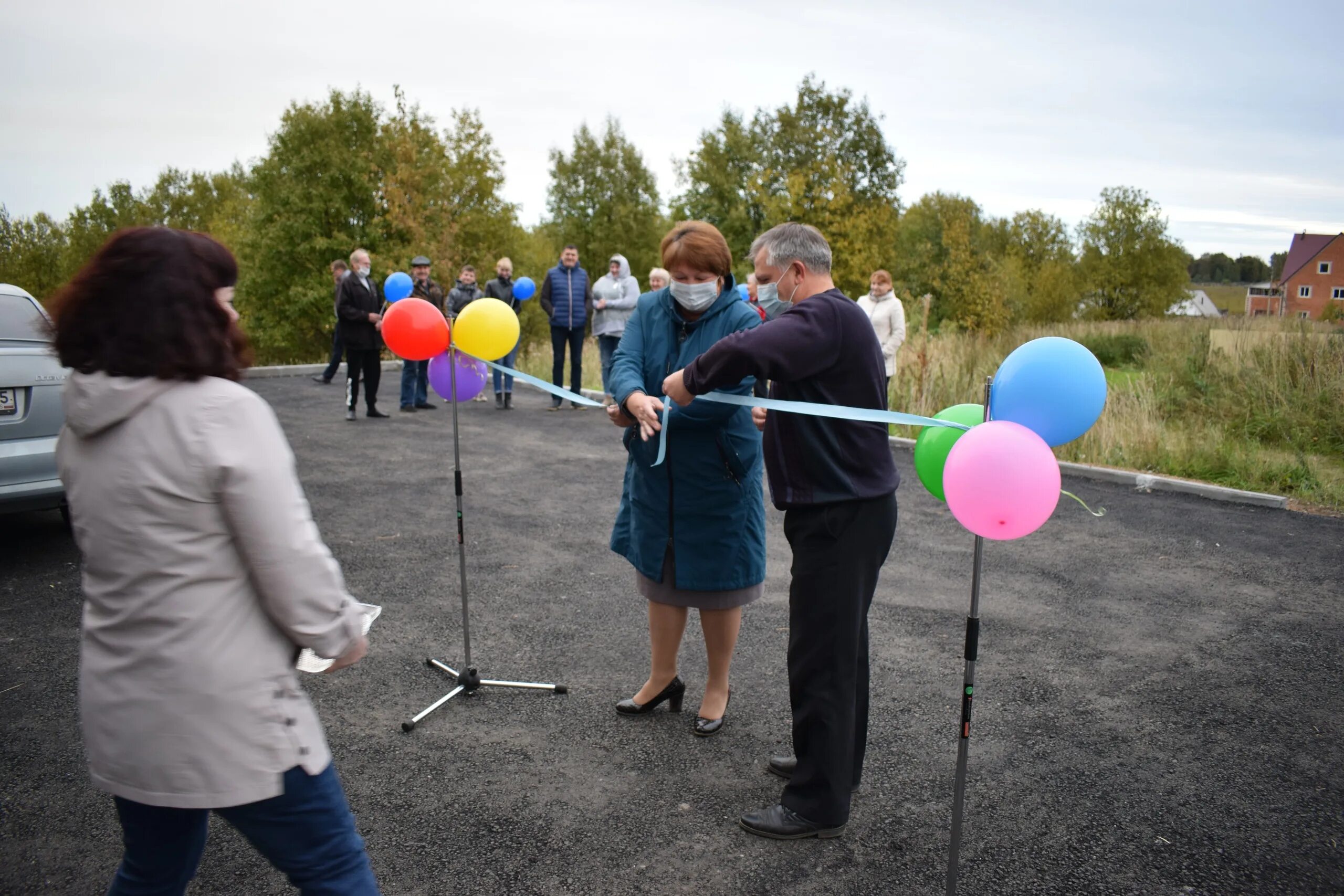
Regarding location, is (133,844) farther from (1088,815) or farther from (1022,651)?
(1022,651)

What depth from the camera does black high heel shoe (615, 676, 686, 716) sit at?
4113 millimetres

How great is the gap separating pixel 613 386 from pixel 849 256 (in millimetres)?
32353

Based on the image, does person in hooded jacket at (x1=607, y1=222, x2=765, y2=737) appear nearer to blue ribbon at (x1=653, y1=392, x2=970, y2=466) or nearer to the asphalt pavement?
blue ribbon at (x1=653, y1=392, x2=970, y2=466)

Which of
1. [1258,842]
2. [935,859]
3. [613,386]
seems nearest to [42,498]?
[613,386]

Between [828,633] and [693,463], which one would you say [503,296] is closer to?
[693,463]

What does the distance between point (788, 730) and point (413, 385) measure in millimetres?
10463

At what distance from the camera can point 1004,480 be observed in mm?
2395

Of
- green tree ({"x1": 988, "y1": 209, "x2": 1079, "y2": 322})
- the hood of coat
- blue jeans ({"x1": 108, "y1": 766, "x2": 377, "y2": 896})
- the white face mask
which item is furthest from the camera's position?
green tree ({"x1": 988, "y1": 209, "x2": 1079, "y2": 322})

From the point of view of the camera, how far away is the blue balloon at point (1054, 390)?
2.63 m

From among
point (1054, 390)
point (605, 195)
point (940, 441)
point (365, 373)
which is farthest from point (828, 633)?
point (605, 195)

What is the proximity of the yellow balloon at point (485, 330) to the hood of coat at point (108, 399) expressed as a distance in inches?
102

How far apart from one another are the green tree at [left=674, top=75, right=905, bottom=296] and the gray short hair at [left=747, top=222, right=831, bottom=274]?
33041 mm

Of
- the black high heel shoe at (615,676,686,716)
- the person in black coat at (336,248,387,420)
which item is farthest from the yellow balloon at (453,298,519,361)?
the person in black coat at (336,248,387,420)

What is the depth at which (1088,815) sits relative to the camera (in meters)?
3.34
